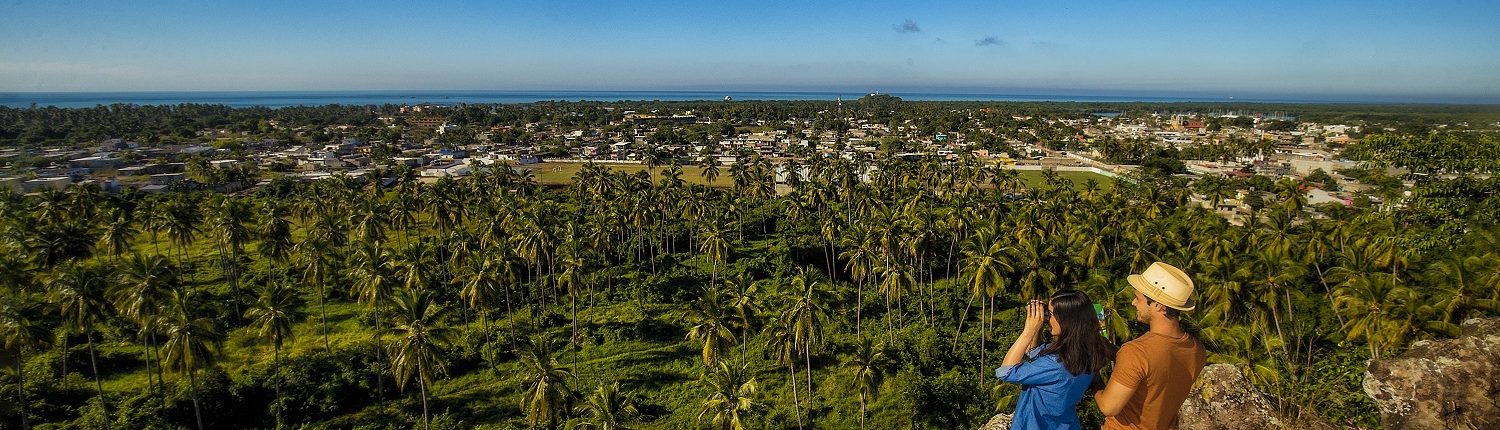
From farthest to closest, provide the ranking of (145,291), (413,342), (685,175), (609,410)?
(685,175) < (145,291) < (413,342) < (609,410)

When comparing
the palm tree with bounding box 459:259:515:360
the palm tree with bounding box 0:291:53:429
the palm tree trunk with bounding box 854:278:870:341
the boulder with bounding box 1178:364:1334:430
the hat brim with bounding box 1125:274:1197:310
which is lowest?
the palm tree trunk with bounding box 854:278:870:341

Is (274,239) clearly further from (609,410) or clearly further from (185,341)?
(609,410)

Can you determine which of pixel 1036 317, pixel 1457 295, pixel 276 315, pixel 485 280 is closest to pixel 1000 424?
pixel 1036 317

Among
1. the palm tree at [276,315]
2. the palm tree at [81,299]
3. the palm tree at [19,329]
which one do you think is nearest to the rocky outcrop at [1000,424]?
the palm tree at [276,315]

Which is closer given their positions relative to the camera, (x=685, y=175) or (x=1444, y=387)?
(x=1444, y=387)

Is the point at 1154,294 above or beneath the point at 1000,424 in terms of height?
above

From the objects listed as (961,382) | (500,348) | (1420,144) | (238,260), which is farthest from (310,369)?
(1420,144)

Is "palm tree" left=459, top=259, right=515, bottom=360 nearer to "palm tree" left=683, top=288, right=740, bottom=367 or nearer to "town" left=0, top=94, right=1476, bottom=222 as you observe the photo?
"palm tree" left=683, top=288, right=740, bottom=367

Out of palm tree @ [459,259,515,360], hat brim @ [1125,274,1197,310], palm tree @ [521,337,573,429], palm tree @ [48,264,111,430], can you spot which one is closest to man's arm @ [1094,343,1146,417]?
hat brim @ [1125,274,1197,310]
